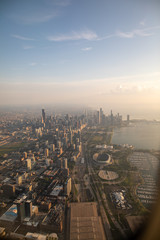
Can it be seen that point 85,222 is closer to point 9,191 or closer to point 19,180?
point 9,191

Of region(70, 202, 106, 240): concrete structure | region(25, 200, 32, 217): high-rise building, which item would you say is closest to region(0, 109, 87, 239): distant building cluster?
region(25, 200, 32, 217): high-rise building

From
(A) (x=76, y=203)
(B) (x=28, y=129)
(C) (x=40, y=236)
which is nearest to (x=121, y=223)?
(A) (x=76, y=203)

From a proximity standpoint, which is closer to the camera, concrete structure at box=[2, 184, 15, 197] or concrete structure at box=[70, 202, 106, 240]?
concrete structure at box=[70, 202, 106, 240]

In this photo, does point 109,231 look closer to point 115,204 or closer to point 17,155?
point 115,204

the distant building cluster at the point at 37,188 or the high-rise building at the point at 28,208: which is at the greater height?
the high-rise building at the point at 28,208

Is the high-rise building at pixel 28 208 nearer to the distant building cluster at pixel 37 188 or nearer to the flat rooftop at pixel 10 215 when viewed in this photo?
the distant building cluster at pixel 37 188

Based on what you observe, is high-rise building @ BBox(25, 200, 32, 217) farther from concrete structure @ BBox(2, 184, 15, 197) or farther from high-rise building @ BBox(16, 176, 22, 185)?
high-rise building @ BBox(16, 176, 22, 185)

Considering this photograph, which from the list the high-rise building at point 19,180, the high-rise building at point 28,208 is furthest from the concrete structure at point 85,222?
the high-rise building at point 19,180

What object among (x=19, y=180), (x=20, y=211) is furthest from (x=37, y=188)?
(x=20, y=211)

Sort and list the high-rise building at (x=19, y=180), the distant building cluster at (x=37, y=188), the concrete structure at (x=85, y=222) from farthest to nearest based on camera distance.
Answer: the high-rise building at (x=19, y=180) < the distant building cluster at (x=37, y=188) < the concrete structure at (x=85, y=222)
